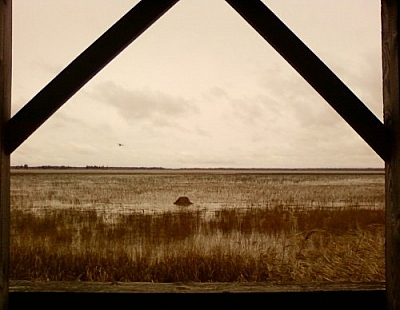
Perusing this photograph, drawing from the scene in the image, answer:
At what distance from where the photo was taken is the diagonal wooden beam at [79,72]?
1891mm

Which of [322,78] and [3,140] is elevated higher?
[322,78]

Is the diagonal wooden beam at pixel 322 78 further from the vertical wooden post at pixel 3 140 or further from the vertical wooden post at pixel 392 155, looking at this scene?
the vertical wooden post at pixel 3 140

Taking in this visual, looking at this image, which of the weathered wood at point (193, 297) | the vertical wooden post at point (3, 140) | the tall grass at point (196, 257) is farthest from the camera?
the tall grass at point (196, 257)

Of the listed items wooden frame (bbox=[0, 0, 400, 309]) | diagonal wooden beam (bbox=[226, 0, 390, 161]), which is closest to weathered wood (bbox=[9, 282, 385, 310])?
wooden frame (bbox=[0, 0, 400, 309])

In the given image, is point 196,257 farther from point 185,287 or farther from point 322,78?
point 322,78

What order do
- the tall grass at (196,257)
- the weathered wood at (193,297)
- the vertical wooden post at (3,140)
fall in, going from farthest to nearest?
the tall grass at (196,257) → the weathered wood at (193,297) → the vertical wooden post at (3,140)

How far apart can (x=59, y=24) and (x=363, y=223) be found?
464 inches

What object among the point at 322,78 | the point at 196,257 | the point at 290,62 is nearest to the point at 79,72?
the point at 290,62

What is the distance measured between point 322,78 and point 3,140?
1250 millimetres

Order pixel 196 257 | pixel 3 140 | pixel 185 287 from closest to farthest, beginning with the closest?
pixel 3 140
pixel 185 287
pixel 196 257

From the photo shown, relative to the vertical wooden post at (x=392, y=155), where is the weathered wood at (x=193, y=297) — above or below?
below

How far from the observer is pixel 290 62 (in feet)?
6.62

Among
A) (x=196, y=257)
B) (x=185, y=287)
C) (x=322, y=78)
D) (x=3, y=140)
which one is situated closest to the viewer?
(x=3, y=140)

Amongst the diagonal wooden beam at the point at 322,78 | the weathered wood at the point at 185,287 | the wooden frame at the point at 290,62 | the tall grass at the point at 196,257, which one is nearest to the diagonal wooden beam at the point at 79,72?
the wooden frame at the point at 290,62
